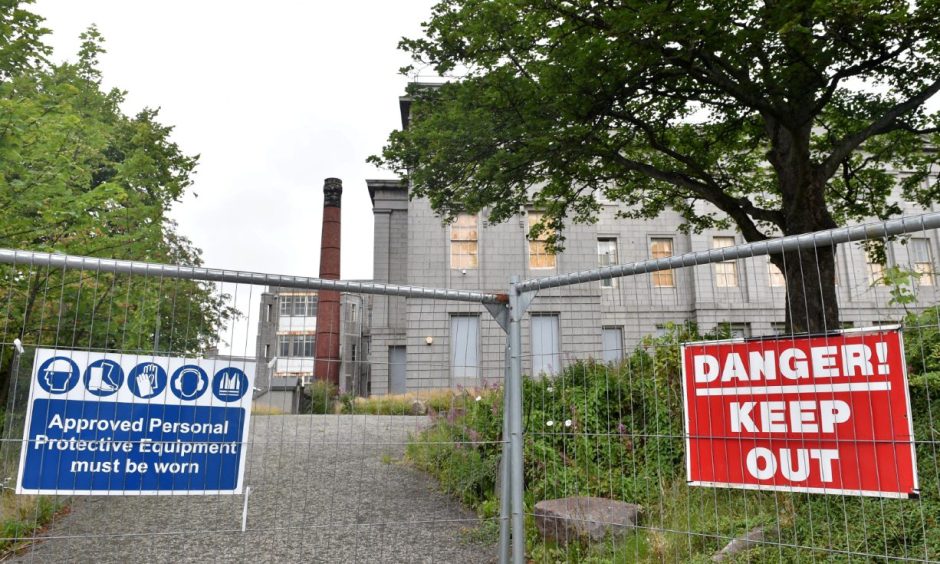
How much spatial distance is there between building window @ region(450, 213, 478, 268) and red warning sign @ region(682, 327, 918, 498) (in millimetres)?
24589

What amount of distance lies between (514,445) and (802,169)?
29.0 feet

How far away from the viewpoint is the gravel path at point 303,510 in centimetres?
382

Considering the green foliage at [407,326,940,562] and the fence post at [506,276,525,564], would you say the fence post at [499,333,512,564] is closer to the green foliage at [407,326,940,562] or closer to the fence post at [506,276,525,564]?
the fence post at [506,276,525,564]

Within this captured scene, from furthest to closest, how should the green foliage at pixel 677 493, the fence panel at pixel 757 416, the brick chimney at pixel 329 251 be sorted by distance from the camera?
the brick chimney at pixel 329 251
the green foliage at pixel 677 493
the fence panel at pixel 757 416

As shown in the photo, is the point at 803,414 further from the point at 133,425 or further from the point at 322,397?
the point at 133,425

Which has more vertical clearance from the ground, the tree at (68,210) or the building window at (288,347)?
the tree at (68,210)

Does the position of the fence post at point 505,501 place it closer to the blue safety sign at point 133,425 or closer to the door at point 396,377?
the door at point 396,377

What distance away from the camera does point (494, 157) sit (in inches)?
461

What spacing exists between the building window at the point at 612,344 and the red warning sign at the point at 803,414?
1.39ft

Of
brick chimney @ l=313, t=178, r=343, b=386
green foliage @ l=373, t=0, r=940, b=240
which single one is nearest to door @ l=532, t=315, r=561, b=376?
green foliage @ l=373, t=0, r=940, b=240

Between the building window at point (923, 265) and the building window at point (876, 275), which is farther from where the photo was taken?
the building window at point (876, 275)

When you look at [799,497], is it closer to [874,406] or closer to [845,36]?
[874,406]

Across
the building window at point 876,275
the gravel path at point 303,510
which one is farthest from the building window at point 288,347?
the building window at point 876,275

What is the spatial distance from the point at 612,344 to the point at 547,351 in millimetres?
666
